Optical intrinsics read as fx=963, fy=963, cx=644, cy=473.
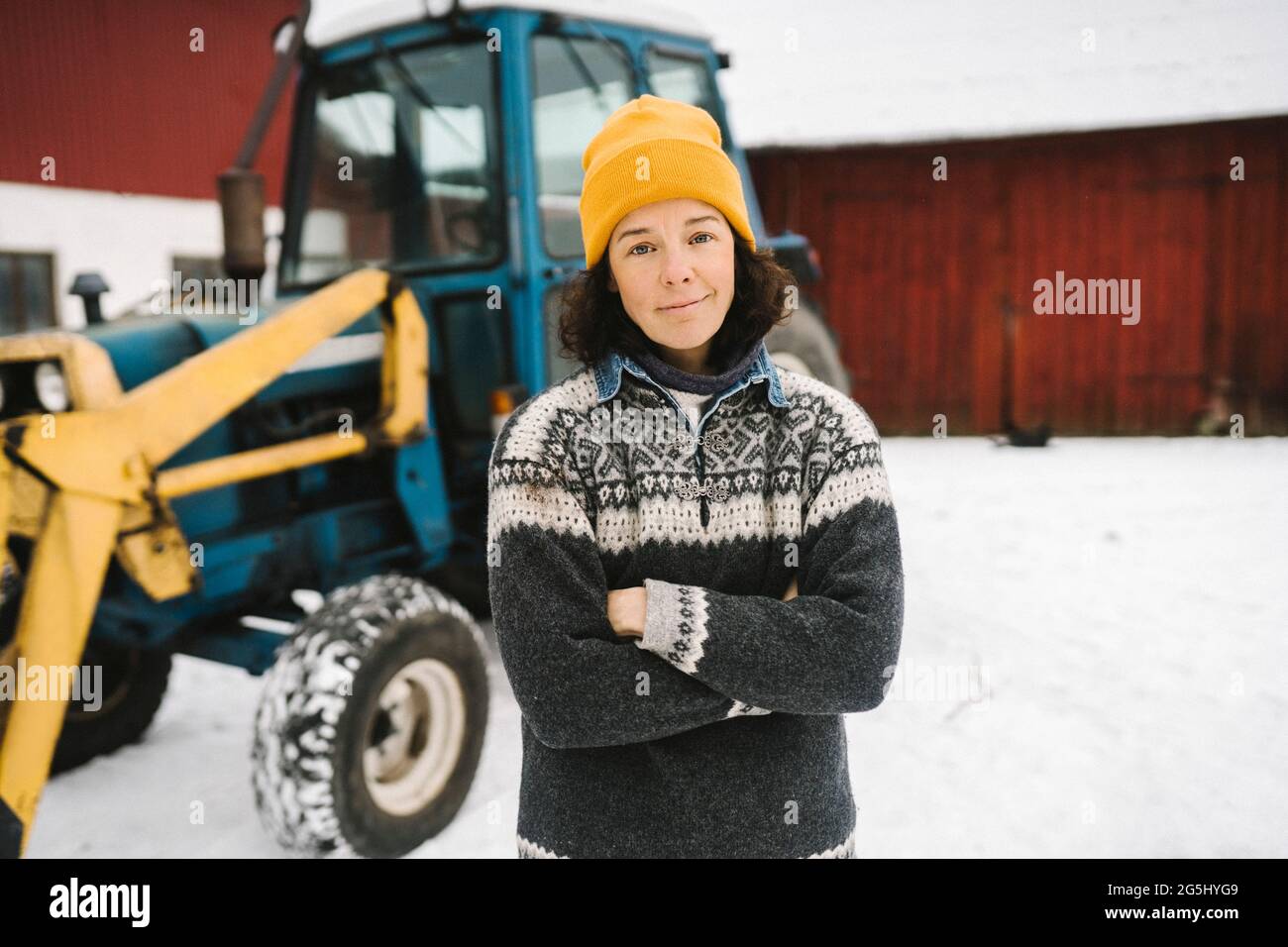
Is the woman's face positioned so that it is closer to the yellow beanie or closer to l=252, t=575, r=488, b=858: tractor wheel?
the yellow beanie

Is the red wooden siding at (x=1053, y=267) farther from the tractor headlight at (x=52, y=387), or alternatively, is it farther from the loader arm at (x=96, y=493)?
the tractor headlight at (x=52, y=387)

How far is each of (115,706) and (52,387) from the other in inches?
62.4

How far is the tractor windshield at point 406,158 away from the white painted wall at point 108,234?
226 inches

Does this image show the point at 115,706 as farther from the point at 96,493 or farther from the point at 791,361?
the point at 791,361

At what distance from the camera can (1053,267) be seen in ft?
32.4

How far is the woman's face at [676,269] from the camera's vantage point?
115cm

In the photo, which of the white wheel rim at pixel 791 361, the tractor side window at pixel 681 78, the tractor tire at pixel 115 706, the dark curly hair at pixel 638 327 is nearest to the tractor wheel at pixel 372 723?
the tractor tire at pixel 115 706

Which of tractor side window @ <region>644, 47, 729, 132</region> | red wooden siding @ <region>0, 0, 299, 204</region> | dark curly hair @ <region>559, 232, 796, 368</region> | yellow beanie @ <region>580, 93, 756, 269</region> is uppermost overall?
red wooden siding @ <region>0, 0, 299, 204</region>

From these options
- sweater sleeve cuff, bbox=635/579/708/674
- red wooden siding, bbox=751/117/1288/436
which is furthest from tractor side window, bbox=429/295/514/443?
red wooden siding, bbox=751/117/1288/436

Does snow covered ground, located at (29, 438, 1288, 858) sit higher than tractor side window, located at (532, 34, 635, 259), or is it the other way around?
tractor side window, located at (532, 34, 635, 259)

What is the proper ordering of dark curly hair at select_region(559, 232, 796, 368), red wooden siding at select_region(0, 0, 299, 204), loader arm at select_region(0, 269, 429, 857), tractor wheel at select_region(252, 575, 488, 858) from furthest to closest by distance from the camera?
red wooden siding at select_region(0, 0, 299, 204), tractor wheel at select_region(252, 575, 488, 858), loader arm at select_region(0, 269, 429, 857), dark curly hair at select_region(559, 232, 796, 368)

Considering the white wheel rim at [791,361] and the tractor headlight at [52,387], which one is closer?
the tractor headlight at [52,387]

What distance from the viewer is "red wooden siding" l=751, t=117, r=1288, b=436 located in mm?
9453

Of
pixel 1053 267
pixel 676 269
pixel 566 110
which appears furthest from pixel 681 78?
pixel 1053 267
